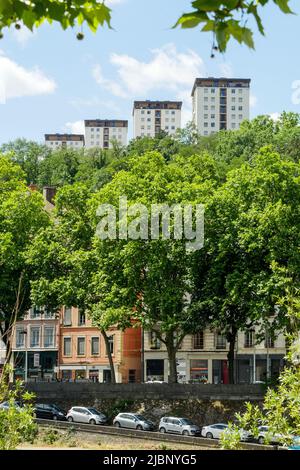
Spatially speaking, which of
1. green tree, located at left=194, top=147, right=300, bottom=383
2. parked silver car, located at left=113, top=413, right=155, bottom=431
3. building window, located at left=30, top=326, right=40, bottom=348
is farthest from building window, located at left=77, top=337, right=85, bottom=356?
parked silver car, located at left=113, top=413, right=155, bottom=431

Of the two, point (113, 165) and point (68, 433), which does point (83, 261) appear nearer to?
point (68, 433)

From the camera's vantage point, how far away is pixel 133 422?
5550cm

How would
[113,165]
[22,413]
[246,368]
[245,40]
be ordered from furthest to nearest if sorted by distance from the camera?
[113,165] → [246,368] → [22,413] → [245,40]

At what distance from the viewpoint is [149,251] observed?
199ft

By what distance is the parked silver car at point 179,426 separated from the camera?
53.6 meters

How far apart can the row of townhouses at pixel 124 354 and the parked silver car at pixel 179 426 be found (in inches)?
904

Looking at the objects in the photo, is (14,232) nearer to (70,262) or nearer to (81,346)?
(70,262)

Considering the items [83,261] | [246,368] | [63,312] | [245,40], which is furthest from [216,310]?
[245,40]

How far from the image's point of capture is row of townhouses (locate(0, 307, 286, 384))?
263 feet

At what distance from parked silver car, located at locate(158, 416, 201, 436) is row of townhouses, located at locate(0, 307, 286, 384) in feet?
75.3

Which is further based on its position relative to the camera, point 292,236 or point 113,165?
point 113,165

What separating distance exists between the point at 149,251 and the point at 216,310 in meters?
6.16

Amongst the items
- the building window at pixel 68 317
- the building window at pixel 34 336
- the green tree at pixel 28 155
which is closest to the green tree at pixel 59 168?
the green tree at pixel 28 155

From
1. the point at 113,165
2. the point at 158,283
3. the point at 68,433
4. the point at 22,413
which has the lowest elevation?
the point at 68,433
